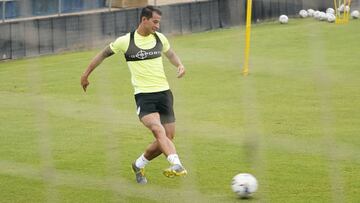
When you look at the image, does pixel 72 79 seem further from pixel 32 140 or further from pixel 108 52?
pixel 108 52

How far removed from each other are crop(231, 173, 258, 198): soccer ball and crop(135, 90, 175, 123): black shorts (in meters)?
0.86

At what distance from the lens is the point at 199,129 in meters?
10.6

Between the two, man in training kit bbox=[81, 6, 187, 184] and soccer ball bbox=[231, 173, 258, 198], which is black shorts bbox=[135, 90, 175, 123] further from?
soccer ball bbox=[231, 173, 258, 198]

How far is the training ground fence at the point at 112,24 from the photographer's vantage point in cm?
1410

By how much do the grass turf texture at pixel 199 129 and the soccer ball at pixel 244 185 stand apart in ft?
0.27

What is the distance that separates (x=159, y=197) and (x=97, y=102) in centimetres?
547

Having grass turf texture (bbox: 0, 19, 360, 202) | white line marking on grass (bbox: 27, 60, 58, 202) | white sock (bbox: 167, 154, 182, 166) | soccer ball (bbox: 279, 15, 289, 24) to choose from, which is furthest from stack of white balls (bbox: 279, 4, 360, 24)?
white sock (bbox: 167, 154, 182, 166)

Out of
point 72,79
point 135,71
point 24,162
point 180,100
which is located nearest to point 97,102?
point 180,100

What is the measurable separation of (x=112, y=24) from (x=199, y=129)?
691 cm

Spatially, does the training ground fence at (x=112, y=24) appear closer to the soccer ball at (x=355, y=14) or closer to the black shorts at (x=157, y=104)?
the soccer ball at (x=355, y=14)

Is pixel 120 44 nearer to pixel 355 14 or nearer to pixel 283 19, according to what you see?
pixel 283 19

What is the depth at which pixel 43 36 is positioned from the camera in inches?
572

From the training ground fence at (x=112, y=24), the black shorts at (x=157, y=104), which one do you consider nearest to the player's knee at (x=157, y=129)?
the black shorts at (x=157, y=104)

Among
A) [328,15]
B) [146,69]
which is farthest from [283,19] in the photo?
[146,69]
